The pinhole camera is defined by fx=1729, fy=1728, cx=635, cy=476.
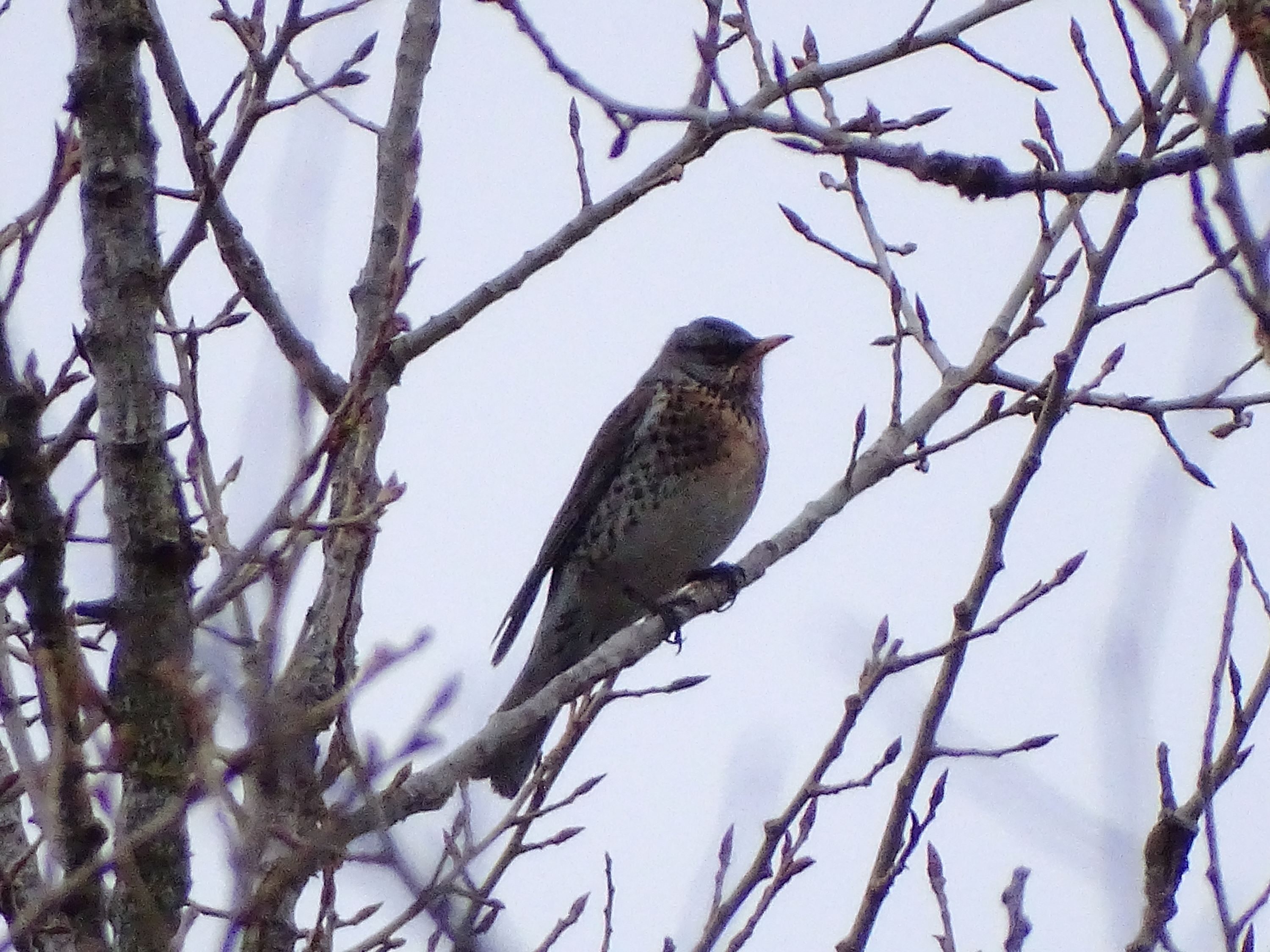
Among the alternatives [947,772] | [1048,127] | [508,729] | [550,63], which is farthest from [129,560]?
[1048,127]

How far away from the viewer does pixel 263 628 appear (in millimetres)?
2154

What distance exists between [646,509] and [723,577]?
0.67m

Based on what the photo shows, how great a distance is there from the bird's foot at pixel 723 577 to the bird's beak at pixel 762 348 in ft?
3.54

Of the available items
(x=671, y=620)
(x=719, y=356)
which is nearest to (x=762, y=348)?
(x=719, y=356)

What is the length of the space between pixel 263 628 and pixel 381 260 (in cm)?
249

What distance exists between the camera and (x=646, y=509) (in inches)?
262

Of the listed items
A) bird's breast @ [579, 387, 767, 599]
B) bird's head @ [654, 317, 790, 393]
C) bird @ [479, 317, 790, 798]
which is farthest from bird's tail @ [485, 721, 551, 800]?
bird's head @ [654, 317, 790, 393]

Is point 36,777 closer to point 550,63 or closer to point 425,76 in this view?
point 550,63

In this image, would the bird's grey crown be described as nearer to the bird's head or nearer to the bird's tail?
the bird's head

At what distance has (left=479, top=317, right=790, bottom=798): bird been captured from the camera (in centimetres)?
652

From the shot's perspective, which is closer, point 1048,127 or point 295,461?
point 295,461

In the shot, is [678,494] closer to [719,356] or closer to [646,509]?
[646,509]

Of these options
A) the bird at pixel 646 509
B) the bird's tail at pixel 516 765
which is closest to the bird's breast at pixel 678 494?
the bird at pixel 646 509

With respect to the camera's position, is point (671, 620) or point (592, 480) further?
point (592, 480)
